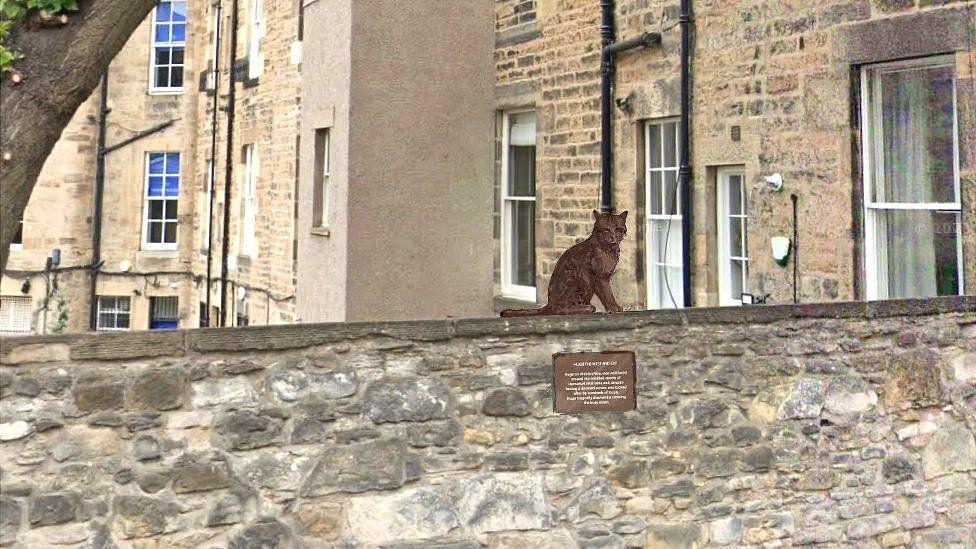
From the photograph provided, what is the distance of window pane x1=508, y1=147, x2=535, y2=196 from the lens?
12.4 metres

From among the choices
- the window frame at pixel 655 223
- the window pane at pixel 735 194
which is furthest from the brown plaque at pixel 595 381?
the window frame at pixel 655 223

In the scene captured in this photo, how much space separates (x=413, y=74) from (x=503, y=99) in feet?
3.52

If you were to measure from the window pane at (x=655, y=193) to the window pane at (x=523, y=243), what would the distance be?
213cm

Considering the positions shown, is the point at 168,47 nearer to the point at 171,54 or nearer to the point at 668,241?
the point at 171,54

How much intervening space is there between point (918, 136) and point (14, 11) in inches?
240

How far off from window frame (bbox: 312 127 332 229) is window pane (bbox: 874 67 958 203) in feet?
22.9

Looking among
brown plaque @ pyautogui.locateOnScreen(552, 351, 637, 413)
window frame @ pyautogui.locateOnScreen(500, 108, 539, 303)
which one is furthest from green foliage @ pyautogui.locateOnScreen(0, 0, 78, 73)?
window frame @ pyautogui.locateOnScreen(500, 108, 539, 303)

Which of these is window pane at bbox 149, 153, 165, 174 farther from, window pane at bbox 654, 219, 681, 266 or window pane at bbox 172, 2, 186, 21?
window pane at bbox 654, 219, 681, 266

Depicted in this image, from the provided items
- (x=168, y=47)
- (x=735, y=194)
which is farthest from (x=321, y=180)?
(x=168, y=47)

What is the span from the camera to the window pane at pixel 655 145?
10.5 metres

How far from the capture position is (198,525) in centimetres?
468

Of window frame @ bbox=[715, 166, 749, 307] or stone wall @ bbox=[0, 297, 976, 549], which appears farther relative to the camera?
window frame @ bbox=[715, 166, 749, 307]

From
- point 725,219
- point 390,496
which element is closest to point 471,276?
point 725,219

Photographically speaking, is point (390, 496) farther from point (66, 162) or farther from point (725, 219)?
point (66, 162)
